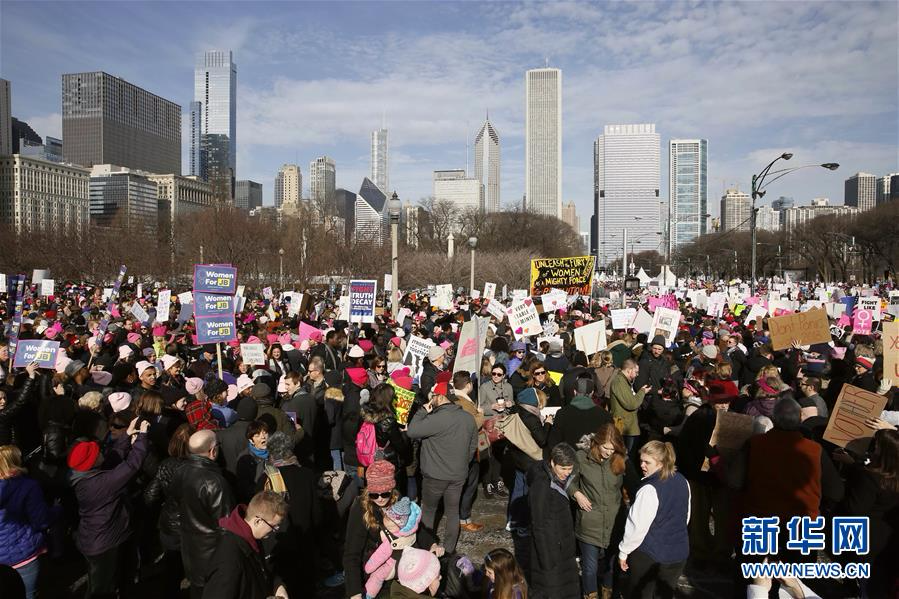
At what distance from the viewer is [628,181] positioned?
18350 cm

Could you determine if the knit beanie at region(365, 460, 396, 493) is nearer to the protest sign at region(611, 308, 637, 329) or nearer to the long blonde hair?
the long blonde hair

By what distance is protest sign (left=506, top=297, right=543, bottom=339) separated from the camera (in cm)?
1255

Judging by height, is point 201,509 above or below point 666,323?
below

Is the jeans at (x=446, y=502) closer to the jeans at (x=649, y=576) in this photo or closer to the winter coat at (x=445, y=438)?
the winter coat at (x=445, y=438)

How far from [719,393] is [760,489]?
1991 millimetres

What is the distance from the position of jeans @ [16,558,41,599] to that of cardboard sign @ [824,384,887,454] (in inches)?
254

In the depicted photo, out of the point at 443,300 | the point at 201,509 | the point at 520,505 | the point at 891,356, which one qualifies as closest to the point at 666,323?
the point at 891,356

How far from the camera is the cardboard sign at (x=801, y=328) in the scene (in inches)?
418

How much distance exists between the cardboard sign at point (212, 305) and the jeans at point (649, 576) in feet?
25.0

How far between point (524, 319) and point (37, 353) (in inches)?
308

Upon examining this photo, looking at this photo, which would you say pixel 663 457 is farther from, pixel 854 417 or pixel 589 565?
pixel 854 417

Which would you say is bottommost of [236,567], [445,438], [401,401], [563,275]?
[236,567]

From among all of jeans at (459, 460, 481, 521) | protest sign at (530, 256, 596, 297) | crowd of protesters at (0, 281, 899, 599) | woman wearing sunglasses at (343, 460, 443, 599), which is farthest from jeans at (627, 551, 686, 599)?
protest sign at (530, 256, 596, 297)

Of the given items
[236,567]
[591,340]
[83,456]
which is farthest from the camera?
[591,340]
